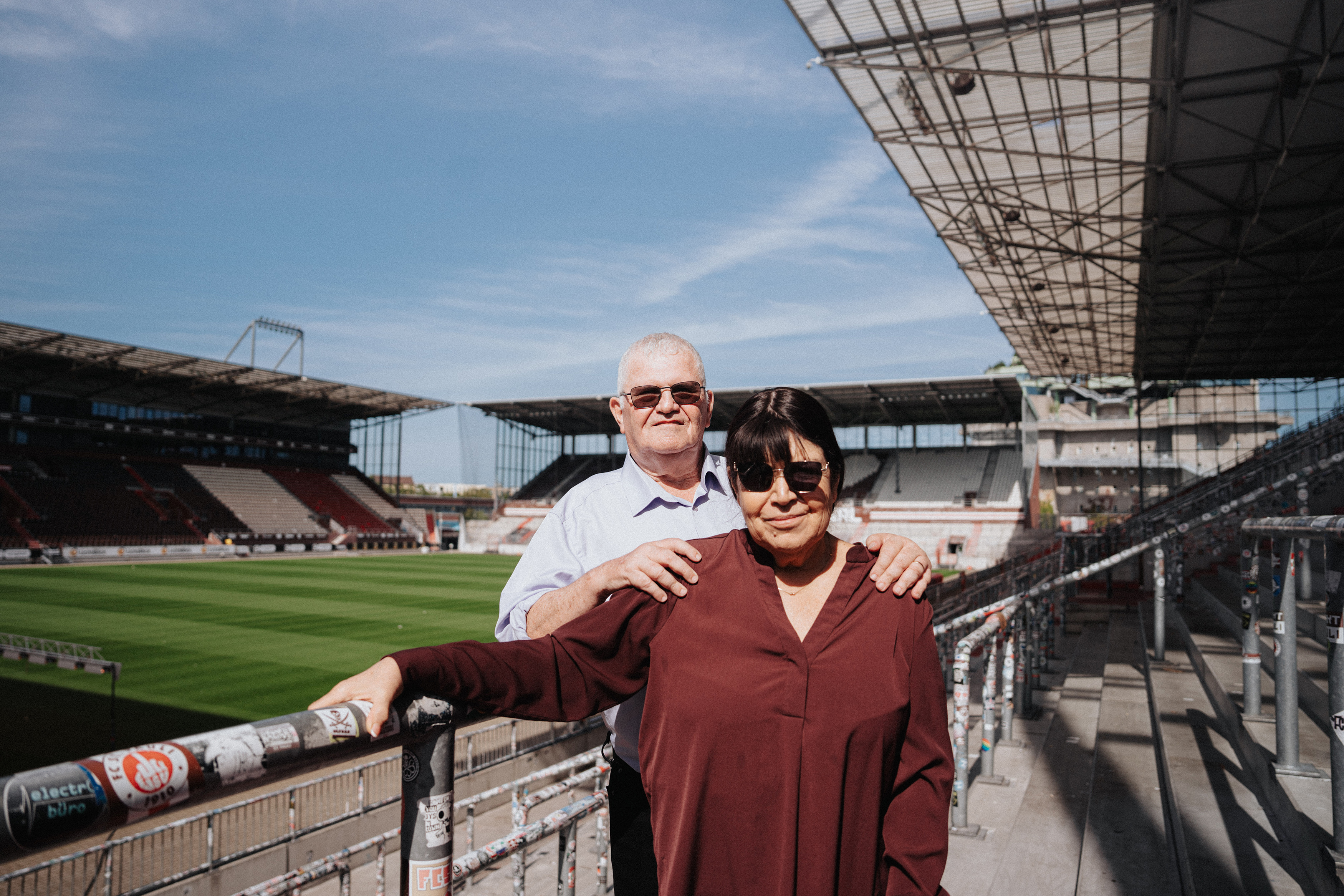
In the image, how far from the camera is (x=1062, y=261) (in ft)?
62.7

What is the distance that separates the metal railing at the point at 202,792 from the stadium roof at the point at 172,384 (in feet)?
113

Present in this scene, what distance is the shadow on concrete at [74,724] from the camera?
32.4ft

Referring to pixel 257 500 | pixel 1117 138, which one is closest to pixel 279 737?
pixel 1117 138

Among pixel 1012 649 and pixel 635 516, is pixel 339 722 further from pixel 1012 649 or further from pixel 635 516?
pixel 1012 649

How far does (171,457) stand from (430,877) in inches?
2222

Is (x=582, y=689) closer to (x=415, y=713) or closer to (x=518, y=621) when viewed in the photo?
(x=415, y=713)

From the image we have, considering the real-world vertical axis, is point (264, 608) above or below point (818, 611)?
below

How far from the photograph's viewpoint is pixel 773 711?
156cm

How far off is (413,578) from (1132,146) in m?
28.4

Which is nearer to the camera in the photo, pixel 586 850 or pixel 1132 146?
pixel 586 850

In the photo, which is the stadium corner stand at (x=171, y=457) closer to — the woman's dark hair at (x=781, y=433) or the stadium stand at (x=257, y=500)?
the stadium stand at (x=257, y=500)

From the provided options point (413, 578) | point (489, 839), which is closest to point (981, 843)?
point (489, 839)

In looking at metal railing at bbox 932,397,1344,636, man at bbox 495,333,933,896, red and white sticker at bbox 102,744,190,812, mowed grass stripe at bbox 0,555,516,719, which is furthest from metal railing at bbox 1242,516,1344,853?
mowed grass stripe at bbox 0,555,516,719

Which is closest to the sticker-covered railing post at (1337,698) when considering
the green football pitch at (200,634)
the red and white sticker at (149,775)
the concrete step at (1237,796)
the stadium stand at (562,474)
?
the concrete step at (1237,796)
